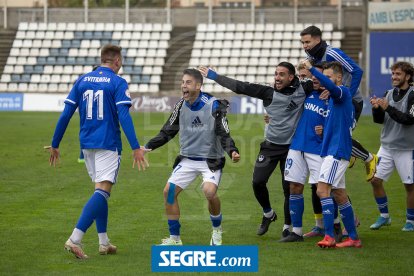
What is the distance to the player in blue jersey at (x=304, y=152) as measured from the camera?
36.3 ft

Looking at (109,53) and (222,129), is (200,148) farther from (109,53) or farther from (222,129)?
(109,53)

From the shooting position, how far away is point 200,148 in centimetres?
1074

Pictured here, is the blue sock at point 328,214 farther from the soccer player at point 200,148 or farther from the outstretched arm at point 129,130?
the outstretched arm at point 129,130

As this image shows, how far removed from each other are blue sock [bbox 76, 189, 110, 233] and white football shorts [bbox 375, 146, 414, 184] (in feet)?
13.4

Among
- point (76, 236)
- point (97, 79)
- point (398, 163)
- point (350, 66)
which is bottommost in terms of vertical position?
point (76, 236)

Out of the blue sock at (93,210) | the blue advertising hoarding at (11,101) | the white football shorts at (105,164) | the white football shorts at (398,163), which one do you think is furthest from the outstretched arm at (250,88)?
the blue advertising hoarding at (11,101)

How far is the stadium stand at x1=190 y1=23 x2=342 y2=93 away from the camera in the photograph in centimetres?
4788

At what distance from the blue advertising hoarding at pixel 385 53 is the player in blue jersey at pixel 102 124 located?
96.7 ft

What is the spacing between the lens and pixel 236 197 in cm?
1552

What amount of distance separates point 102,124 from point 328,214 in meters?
2.67

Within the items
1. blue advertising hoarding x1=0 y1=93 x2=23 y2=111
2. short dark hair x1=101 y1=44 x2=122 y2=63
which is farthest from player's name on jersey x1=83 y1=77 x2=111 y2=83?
blue advertising hoarding x1=0 y1=93 x2=23 y2=111

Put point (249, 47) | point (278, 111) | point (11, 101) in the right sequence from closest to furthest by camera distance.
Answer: point (278, 111) < point (11, 101) < point (249, 47)

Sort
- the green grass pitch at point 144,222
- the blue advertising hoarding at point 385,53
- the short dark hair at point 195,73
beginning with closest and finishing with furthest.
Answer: the green grass pitch at point 144,222 → the short dark hair at point 195,73 → the blue advertising hoarding at point 385,53

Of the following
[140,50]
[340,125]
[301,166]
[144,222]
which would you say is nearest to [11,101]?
[140,50]
